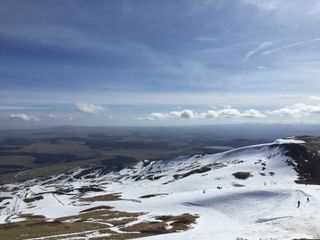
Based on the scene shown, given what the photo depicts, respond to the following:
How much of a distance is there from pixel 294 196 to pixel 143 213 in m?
33.0

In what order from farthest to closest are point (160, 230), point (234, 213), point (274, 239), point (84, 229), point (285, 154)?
→ point (285, 154) < point (234, 213) < point (84, 229) < point (160, 230) < point (274, 239)

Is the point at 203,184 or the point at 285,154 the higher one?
the point at 285,154

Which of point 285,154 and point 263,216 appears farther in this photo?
point 285,154

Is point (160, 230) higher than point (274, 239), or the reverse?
point (274, 239)

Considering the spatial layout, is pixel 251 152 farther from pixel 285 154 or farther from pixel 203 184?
pixel 203 184

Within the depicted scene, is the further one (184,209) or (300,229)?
(184,209)

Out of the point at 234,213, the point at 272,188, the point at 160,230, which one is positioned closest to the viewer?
the point at 160,230

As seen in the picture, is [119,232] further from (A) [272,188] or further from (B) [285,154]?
(B) [285,154]

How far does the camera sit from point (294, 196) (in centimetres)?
7156

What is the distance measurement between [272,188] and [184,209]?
22.7 m

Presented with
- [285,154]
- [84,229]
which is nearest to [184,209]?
[84,229]

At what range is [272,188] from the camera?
81.4 m

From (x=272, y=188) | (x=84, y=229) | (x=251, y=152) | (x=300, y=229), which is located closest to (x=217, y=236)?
(x=300, y=229)

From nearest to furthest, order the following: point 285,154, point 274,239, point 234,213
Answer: point 274,239 → point 234,213 → point 285,154
